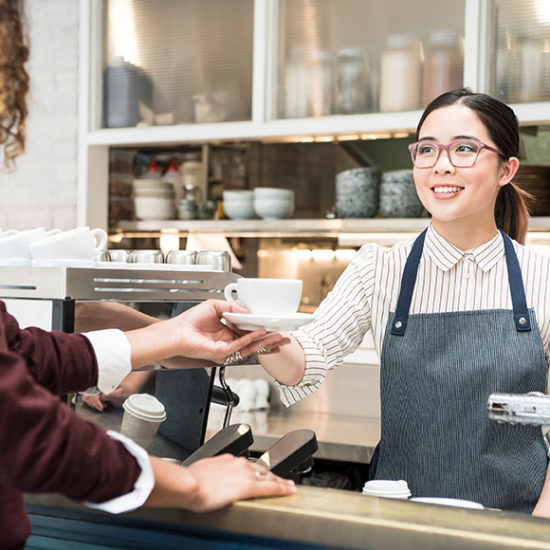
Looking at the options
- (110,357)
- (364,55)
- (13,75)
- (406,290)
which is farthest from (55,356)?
(13,75)

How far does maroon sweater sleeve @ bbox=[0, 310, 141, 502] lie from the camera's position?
68 centimetres

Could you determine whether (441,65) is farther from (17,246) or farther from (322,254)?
(17,246)

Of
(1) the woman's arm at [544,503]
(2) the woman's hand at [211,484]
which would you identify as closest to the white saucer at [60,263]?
(2) the woman's hand at [211,484]

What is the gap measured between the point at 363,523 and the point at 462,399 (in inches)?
30.6

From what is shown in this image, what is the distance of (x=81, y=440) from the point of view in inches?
27.7

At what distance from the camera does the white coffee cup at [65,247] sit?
1.31 metres

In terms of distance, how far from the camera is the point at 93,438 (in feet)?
2.36

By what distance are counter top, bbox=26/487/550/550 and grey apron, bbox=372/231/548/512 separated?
68 centimetres

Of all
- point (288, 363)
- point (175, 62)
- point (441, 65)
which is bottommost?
point (288, 363)

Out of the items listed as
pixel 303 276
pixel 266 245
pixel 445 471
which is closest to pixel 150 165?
pixel 266 245

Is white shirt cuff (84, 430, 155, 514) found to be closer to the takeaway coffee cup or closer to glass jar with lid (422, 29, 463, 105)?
the takeaway coffee cup

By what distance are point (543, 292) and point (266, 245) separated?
230 centimetres

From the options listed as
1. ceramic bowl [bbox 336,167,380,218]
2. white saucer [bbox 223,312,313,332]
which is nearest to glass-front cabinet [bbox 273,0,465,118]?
ceramic bowl [bbox 336,167,380,218]

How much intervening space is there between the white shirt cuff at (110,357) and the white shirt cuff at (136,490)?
32 centimetres
